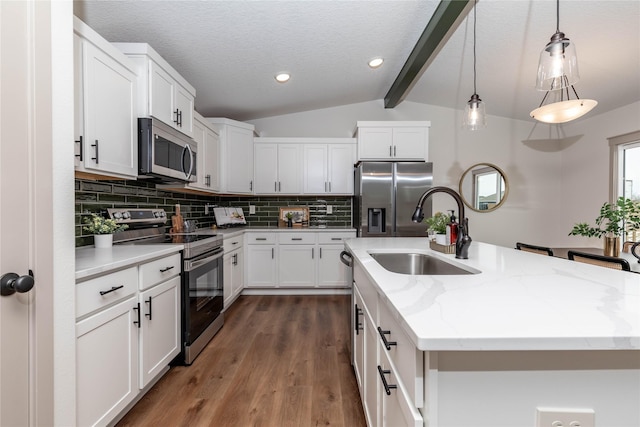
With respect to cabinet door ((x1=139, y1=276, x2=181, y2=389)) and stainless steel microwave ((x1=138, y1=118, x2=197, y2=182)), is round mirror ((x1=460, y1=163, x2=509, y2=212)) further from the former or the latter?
cabinet door ((x1=139, y1=276, x2=181, y2=389))

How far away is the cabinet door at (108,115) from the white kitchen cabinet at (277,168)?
2.18 m

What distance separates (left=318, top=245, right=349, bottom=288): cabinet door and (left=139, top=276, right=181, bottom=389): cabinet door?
2066 mm

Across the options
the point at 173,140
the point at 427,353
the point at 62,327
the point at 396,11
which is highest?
the point at 396,11

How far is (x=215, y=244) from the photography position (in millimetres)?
2691

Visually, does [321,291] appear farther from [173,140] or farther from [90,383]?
[90,383]

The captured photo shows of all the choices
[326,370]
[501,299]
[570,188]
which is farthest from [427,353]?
[570,188]

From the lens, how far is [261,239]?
12.8ft

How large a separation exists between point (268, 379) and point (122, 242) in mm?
1460

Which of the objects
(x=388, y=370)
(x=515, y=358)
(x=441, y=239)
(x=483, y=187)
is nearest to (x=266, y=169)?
(x=441, y=239)

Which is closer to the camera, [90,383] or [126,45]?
[90,383]

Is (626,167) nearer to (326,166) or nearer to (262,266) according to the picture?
(326,166)

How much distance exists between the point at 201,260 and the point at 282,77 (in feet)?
6.74

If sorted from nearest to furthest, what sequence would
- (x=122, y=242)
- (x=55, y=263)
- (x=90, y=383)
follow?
(x=55, y=263), (x=90, y=383), (x=122, y=242)

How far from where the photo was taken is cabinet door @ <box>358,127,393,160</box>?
3947mm
